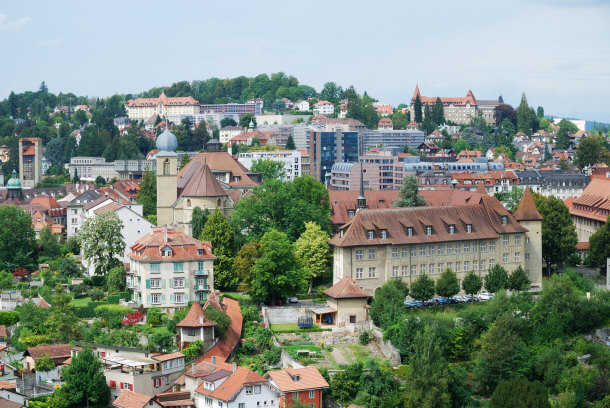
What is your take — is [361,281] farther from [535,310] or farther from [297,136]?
[297,136]

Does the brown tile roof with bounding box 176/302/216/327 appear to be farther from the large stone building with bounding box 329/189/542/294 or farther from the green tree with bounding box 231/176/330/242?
the green tree with bounding box 231/176/330/242

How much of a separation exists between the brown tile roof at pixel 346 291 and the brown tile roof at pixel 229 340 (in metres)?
6.51

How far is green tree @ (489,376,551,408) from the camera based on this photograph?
194ft

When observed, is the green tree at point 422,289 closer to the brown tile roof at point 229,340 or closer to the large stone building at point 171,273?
Answer: the brown tile roof at point 229,340

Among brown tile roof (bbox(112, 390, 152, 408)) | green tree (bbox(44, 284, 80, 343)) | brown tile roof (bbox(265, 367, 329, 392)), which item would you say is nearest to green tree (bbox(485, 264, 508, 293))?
brown tile roof (bbox(265, 367, 329, 392))

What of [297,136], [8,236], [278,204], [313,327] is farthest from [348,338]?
[297,136]

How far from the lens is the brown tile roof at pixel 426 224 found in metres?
75.8

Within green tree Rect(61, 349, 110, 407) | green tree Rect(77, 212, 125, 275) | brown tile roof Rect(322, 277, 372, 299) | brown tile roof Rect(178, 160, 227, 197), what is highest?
brown tile roof Rect(178, 160, 227, 197)

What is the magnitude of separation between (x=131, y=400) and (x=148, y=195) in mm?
61156

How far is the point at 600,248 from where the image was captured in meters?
85.9

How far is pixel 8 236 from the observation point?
8962 centimetres

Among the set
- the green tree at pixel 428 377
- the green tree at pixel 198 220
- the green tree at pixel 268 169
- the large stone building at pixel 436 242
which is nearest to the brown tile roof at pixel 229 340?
the large stone building at pixel 436 242

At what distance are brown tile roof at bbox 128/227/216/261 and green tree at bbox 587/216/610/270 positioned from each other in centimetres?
3301

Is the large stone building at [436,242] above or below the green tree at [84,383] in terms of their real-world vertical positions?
above
